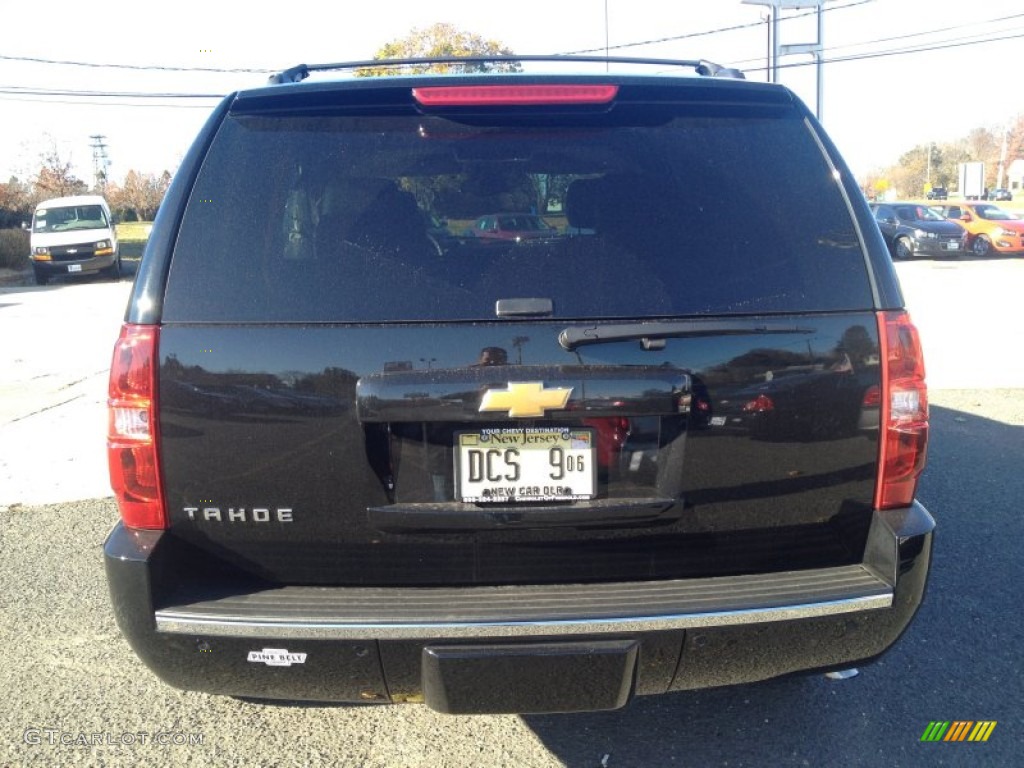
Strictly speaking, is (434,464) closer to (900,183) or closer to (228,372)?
(228,372)

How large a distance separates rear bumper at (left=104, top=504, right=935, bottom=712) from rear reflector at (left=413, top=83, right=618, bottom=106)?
51.6 inches

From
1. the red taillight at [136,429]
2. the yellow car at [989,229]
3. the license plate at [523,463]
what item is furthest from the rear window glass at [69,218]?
the license plate at [523,463]

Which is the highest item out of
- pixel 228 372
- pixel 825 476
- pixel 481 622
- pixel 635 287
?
pixel 635 287


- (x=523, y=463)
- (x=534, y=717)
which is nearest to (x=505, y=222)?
(x=523, y=463)

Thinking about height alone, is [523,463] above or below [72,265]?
above

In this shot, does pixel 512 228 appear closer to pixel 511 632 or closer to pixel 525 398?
pixel 525 398

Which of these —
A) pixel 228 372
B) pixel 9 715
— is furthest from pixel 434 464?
pixel 9 715

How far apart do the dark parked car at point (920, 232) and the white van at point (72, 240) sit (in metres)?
21.9

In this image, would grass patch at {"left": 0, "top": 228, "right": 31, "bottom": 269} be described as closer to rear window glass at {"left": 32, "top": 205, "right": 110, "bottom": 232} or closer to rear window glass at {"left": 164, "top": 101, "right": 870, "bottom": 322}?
rear window glass at {"left": 32, "top": 205, "right": 110, "bottom": 232}

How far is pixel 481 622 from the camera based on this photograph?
2244 mm

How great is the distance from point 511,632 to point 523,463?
0.42 metres

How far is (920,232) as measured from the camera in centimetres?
2622

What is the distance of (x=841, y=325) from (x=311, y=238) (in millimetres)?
1415

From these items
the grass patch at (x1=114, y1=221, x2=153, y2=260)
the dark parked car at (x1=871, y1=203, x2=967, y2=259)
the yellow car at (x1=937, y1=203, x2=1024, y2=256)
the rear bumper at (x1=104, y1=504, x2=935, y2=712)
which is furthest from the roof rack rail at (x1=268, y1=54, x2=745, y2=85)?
the grass patch at (x1=114, y1=221, x2=153, y2=260)
